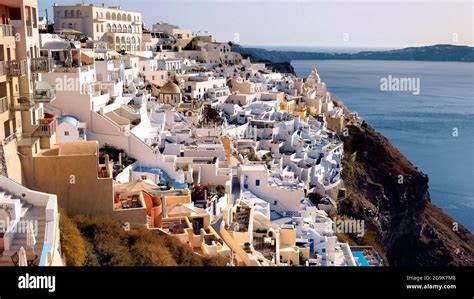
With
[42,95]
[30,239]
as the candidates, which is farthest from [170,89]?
[30,239]

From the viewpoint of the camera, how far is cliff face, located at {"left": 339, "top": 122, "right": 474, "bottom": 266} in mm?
31125

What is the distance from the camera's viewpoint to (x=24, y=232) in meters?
6.89

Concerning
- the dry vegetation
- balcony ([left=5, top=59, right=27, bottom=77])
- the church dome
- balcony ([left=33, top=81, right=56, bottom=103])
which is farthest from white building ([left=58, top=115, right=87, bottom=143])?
the church dome

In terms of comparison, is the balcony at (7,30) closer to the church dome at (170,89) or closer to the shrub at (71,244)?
the shrub at (71,244)

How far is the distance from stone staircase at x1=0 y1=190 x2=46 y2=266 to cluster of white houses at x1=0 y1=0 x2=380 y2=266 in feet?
0.13

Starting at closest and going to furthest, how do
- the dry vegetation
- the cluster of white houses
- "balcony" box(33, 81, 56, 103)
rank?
the dry vegetation
the cluster of white houses
"balcony" box(33, 81, 56, 103)

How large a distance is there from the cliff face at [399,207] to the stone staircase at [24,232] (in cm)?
2262

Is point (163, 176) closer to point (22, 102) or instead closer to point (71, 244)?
point (22, 102)

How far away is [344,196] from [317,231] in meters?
11.0

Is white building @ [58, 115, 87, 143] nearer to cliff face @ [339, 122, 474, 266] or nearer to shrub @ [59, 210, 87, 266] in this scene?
shrub @ [59, 210, 87, 266]

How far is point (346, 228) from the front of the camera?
21469 millimetres

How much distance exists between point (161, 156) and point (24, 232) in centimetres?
841

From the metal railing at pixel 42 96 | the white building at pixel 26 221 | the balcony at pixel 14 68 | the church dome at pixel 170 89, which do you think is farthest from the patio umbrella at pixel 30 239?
the church dome at pixel 170 89

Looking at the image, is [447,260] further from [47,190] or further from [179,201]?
[47,190]
